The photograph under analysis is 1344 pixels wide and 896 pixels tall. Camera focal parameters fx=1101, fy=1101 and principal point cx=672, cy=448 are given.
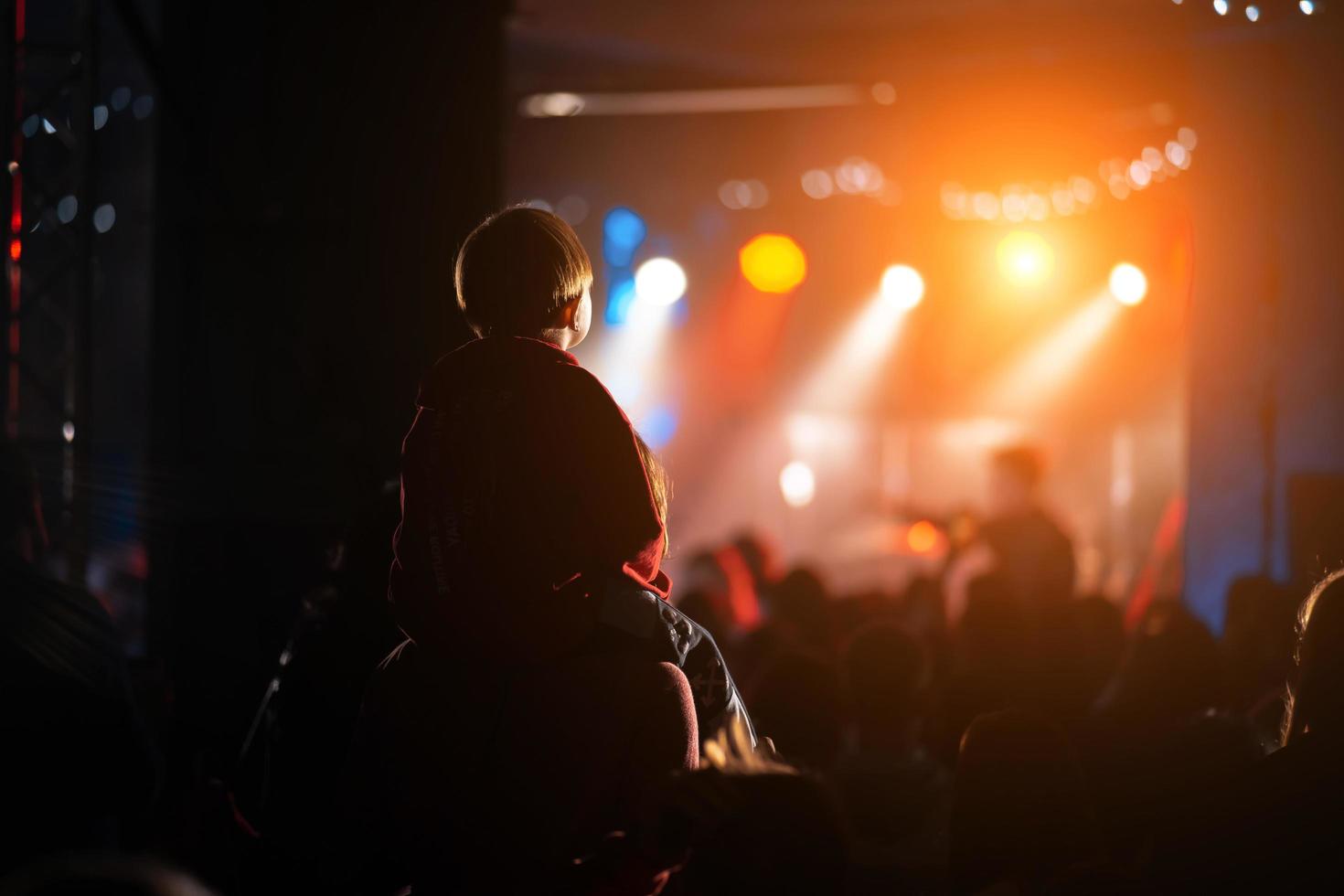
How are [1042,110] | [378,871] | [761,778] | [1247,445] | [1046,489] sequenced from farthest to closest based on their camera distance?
[1046,489]
[1042,110]
[1247,445]
[378,871]
[761,778]

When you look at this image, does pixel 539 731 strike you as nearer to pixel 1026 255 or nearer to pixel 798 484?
pixel 1026 255

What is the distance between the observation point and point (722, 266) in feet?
38.5

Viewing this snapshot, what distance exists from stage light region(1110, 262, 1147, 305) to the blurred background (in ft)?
0.12

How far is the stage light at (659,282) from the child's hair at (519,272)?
9603mm

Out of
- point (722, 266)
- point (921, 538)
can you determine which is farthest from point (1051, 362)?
point (722, 266)

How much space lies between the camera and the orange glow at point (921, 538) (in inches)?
465

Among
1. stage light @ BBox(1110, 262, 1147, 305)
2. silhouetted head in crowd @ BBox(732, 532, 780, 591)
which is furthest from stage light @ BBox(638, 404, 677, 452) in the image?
silhouetted head in crowd @ BBox(732, 532, 780, 591)

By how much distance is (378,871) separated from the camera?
1.63 m

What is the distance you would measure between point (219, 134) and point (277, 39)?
1.16ft

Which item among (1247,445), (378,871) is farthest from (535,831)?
(1247,445)

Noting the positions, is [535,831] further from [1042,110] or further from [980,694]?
[1042,110]

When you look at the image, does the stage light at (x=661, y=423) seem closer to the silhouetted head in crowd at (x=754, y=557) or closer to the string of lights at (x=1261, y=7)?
the silhouetted head in crowd at (x=754, y=557)

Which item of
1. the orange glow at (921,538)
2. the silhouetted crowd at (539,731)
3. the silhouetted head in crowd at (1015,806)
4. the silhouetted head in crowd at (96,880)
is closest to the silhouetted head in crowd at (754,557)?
the silhouetted crowd at (539,731)

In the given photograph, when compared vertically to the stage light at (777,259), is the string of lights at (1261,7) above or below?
above
